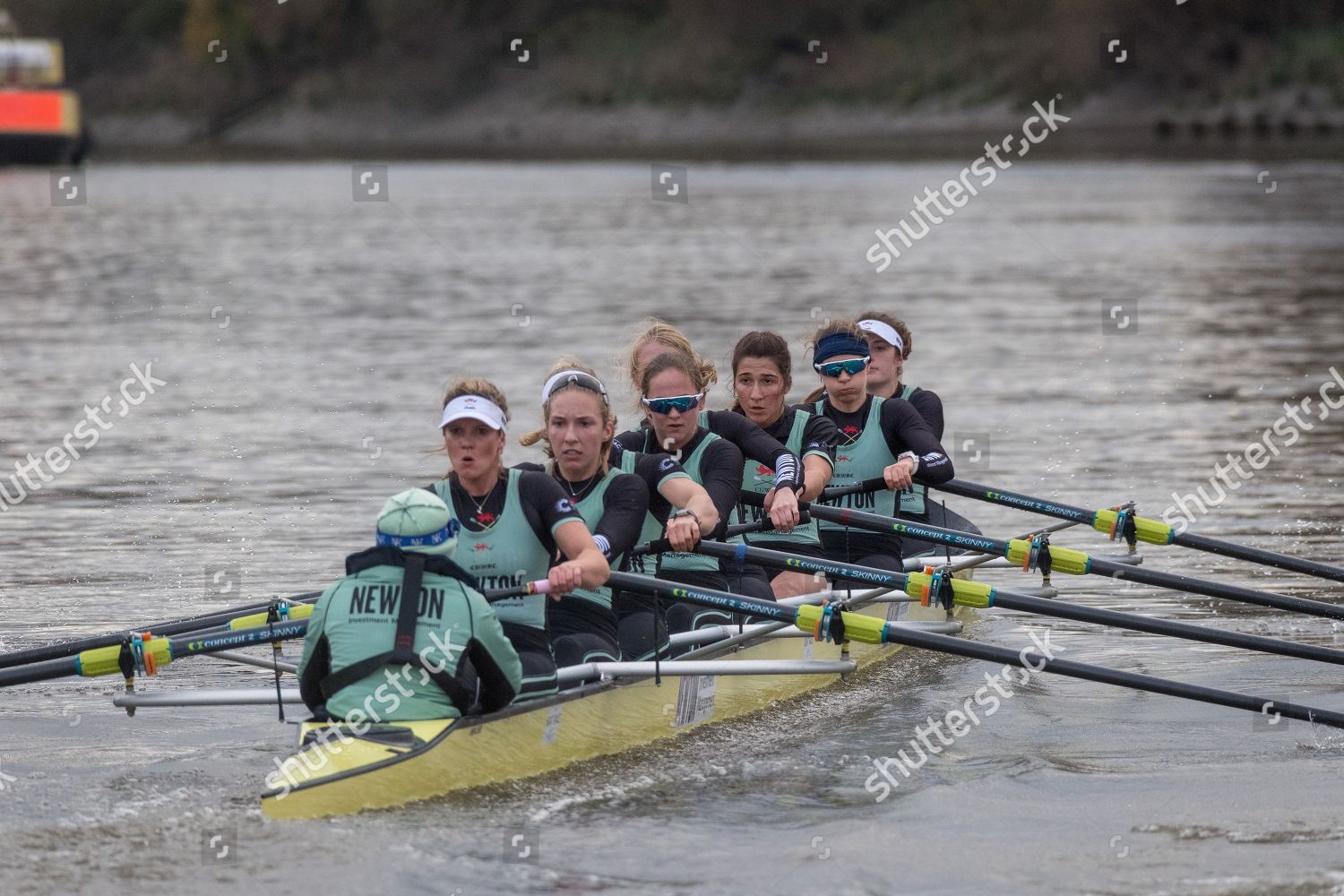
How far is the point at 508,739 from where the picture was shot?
7.82 metres

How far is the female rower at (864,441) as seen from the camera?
10.8 m

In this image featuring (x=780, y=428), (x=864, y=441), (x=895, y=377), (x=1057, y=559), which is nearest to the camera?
(x=1057, y=559)

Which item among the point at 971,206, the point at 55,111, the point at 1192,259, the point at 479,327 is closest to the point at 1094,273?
the point at 1192,259

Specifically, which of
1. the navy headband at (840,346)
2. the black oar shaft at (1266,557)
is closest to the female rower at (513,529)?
the navy headband at (840,346)

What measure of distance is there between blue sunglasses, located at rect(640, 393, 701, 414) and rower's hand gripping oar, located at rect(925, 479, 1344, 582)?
80.6 inches

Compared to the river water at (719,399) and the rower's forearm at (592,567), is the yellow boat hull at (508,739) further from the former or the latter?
the rower's forearm at (592,567)

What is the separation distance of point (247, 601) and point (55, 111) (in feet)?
167

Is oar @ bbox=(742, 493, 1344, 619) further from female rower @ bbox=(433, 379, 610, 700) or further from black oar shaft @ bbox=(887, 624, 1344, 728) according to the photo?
female rower @ bbox=(433, 379, 610, 700)

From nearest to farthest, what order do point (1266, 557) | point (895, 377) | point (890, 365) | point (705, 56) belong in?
point (1266, 557)
point (890, 365)
point (895, 377)
point (705, 56)

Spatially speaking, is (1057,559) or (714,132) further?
(714,132)

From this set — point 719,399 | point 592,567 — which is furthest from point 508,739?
point 719,399

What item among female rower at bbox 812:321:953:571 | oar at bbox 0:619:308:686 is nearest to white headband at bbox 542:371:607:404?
oar at bbox 0:619:308:686

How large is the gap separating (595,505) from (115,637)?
2.17 meters

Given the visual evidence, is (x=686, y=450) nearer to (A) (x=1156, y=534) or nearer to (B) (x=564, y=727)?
(B) (x=564, y=727)
